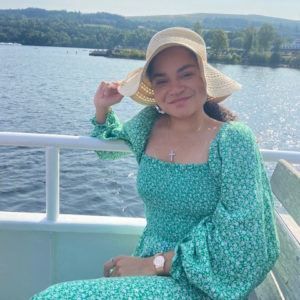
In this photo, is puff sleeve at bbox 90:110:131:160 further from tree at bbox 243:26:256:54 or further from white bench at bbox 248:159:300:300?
tree at bbox 243:26:256:54

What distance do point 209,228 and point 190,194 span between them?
5.5 inches

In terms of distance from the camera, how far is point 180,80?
4.52 feet

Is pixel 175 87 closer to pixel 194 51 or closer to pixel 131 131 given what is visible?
pixel 194 51

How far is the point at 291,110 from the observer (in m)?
20.6

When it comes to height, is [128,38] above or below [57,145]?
below

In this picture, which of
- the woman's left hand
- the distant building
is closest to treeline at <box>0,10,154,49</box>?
the distant building

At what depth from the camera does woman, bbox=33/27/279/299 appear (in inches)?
44.6

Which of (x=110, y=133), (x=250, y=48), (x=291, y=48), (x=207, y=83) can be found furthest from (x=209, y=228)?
(x=291, y=48)

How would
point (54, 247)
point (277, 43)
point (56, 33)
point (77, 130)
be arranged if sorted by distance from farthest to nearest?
point (56, 33)
point (277, 43)
point (77, 130)
point (54, 247)

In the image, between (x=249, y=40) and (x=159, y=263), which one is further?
(x=249, y=40)

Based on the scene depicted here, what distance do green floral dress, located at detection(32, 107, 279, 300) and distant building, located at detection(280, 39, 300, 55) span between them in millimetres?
56696

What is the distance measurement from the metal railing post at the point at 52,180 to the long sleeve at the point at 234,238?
706mm

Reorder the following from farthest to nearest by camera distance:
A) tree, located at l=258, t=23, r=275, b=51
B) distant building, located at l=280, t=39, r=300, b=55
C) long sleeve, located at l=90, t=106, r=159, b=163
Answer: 1. distant building, located at l=280, t=39, r=300, b=55
2. tree, located at l=258, t=23, r=275, b=51
3. long sleeve, located at l=90, t=106, r=159, b=163

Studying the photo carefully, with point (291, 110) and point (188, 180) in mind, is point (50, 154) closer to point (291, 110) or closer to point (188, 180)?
point (188, 180)
